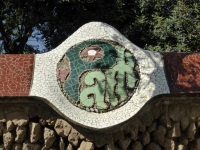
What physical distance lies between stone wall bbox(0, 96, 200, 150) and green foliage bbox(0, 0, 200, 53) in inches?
128

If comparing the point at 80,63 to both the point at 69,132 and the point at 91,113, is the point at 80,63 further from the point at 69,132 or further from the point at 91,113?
the point at 69,132

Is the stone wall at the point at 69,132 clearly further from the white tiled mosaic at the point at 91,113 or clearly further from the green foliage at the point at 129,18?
the green foliage at the point at 129,18

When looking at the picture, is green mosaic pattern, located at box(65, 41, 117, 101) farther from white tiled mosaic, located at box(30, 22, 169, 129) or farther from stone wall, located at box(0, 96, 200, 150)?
stone wall, located at box(0, 96, 200, 150)

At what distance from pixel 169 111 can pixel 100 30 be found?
1.14 m

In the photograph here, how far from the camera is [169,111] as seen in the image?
418 centimetres

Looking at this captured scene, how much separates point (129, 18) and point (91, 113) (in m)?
4.63

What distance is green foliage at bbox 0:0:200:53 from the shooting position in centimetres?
727

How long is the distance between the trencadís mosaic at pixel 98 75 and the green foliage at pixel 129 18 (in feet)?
10.2

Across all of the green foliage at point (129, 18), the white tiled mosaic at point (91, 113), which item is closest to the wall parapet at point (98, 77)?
the white tiled mosaic at point (91, 113)

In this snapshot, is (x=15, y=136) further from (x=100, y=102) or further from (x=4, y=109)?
(x=100, y=102)

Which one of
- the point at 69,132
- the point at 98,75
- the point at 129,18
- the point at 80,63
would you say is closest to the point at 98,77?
the point at 98,75

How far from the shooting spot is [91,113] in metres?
3.92

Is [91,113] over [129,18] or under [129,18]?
under

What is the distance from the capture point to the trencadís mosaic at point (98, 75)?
13.1ft
